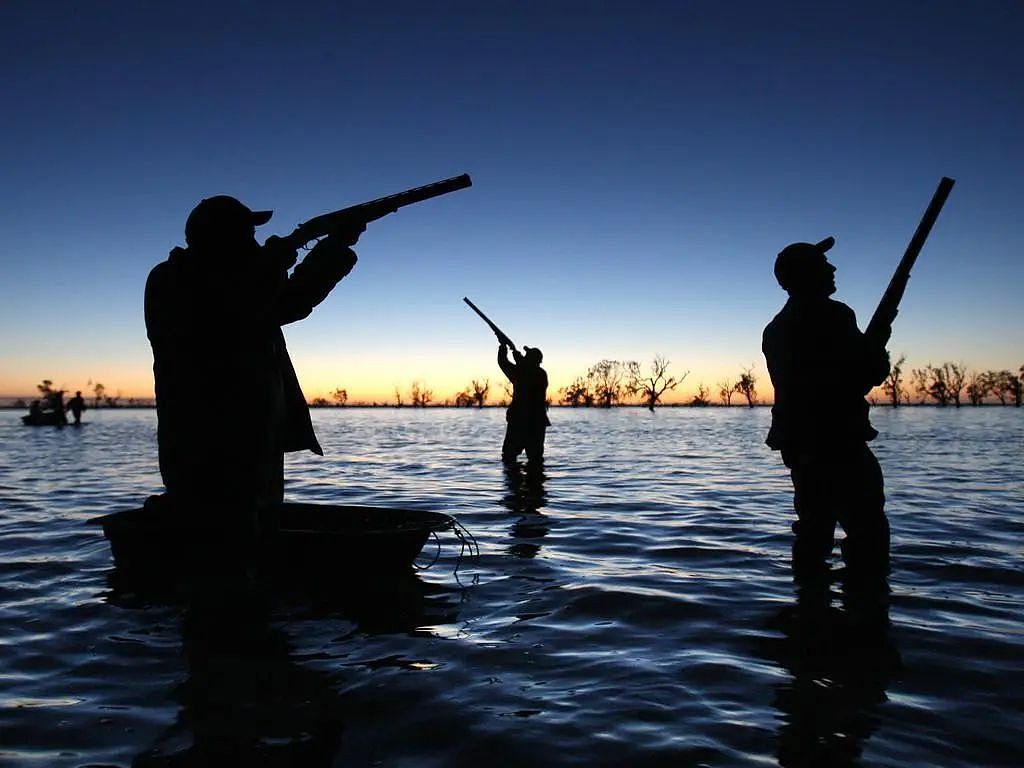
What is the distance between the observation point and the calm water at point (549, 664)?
2594mm

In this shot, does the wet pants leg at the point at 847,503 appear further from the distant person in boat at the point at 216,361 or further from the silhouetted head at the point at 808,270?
the distant person in boat at the point at 216,361

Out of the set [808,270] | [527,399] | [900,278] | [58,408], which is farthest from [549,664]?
[58,408]

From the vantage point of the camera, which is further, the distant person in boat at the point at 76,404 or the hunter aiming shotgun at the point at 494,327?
the distant person in boat at the point at 76,404

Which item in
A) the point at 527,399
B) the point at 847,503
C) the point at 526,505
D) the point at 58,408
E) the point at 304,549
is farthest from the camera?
the point at 58,408

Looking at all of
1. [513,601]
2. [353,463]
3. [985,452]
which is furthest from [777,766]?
[985,452]

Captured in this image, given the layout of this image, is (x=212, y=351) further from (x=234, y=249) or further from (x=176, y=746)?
(x=176, y=746)

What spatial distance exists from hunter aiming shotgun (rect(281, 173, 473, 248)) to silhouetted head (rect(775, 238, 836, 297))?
254 centimetres

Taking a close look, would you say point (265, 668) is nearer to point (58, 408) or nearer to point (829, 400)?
point (829, 400)

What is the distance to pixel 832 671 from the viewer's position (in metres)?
3.27

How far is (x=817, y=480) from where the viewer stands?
4664 millimetres

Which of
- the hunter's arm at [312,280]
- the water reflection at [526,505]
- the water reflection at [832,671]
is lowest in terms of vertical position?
the water reflection at [526,505]

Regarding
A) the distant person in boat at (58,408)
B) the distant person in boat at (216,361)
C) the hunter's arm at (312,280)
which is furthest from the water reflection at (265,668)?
the distant person in boat at (58,408)

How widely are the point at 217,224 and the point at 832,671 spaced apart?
3.87 metres

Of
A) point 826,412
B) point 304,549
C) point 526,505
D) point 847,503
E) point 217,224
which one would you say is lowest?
point 526,505
